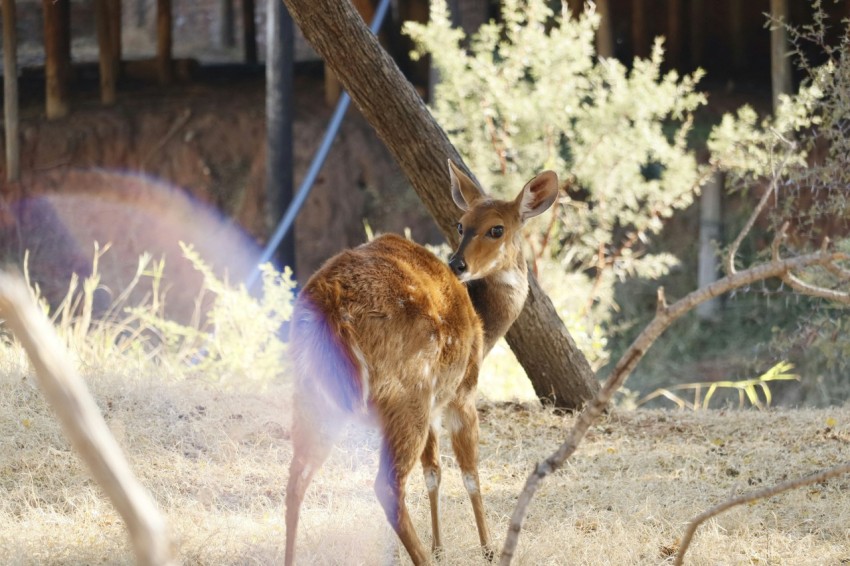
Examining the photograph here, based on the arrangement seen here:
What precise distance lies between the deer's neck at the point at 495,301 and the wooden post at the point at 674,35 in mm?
8861

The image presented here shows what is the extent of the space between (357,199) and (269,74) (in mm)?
A: 2979

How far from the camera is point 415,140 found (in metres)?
5.74

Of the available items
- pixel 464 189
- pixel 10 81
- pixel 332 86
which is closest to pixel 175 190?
pixel 332 86

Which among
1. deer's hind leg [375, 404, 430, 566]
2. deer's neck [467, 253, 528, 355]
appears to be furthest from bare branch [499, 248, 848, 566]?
deer's neck [467, 253, 528, 355]

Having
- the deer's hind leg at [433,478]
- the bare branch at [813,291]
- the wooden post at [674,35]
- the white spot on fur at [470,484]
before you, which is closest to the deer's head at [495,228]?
the deer's hind leg at [433,478]

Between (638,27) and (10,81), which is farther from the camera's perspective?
(638,27)

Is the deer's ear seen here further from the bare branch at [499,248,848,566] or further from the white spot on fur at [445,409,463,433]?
the bare branch at [499,248,848,566]

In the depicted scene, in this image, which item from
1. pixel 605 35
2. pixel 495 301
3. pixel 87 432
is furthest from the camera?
pixel 605 35

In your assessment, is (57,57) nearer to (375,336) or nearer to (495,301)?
(495,301)

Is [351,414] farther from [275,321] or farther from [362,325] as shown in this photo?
[275,321]

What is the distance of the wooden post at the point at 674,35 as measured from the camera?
12.8 m

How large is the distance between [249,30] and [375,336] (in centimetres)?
1163

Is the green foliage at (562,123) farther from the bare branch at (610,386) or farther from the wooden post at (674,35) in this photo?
the bare branch at (610,386)

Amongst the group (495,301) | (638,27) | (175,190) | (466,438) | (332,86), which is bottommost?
(175,190)
